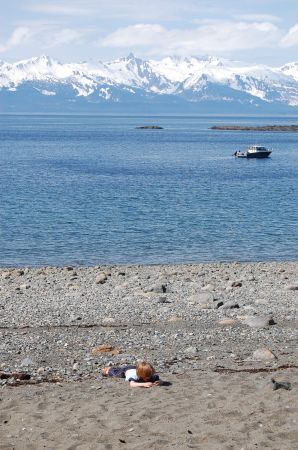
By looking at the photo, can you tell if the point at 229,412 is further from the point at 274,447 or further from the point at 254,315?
the point at 254,315

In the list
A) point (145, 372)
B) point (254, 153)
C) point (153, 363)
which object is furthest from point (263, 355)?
point (254, 153)

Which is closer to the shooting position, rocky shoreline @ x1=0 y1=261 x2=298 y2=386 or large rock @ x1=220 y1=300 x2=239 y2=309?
rocky shoreline @ x1=0 y1=261 x2=298 y2=386

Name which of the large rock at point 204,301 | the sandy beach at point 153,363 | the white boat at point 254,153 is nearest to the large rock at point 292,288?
the sandy beach at point 153,363

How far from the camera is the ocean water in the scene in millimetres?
37500

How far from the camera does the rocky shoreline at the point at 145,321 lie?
15.0m

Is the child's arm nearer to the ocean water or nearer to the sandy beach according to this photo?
the sandy beach

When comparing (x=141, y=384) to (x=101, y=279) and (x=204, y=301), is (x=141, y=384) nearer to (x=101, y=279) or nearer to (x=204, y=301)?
(x=204, y=301)

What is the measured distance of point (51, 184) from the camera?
242 feet

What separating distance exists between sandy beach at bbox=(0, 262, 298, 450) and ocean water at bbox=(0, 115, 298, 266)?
11085mm

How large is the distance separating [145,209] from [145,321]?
3545 centimetres

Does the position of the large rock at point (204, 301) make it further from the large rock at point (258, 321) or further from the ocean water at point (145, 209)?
the ocean water at point (145, 209)

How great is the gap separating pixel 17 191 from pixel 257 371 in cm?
5390

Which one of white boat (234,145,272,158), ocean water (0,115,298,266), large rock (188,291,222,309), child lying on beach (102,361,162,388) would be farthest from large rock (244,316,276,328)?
white boat (234,145,272,158)

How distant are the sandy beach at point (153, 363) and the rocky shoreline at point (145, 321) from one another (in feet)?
0.11
